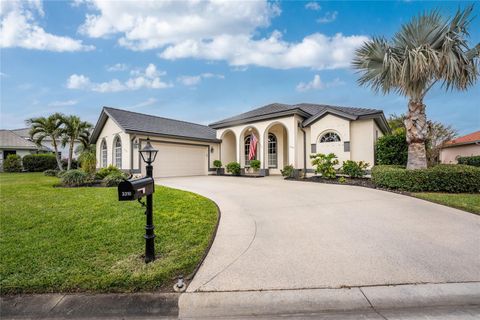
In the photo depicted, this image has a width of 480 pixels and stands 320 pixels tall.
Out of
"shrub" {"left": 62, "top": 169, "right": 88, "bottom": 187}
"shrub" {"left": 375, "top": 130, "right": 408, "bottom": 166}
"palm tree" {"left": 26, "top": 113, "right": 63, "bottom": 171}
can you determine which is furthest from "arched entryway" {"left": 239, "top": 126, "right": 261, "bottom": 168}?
"palm tree" {"left": 26, "top": 113, "right": 63, "bottom": 171}

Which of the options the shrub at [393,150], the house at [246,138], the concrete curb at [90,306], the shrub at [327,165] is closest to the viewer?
the concrete curb at [90,306]

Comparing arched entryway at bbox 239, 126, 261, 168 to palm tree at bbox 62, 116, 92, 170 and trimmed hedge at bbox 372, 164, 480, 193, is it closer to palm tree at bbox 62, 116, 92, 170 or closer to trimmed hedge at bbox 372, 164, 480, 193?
trimmed hedge at bbox 372, 164, 480, 193

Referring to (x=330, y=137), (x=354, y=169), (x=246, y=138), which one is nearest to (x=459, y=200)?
(x=354, y=169)

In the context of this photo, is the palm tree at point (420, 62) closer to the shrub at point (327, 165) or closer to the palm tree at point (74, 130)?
the shrub at point (327, 165)

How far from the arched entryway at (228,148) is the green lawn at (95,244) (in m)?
12.5

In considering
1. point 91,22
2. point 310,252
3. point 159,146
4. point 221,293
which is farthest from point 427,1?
point 159,146

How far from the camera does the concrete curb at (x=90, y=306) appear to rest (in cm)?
209

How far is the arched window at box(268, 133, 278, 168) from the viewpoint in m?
17.3

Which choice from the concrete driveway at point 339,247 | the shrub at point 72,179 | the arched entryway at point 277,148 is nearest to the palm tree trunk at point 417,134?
the concrete driveway at point 339,247

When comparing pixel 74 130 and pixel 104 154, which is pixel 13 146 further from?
pixel 104 154

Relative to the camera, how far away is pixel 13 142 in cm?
2423

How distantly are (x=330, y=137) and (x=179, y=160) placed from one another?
1083 cm

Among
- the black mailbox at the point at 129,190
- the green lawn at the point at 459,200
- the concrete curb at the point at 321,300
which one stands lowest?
the concrete curb at the point at 321,300

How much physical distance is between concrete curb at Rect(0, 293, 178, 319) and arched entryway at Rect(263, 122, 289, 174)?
15111 mm
